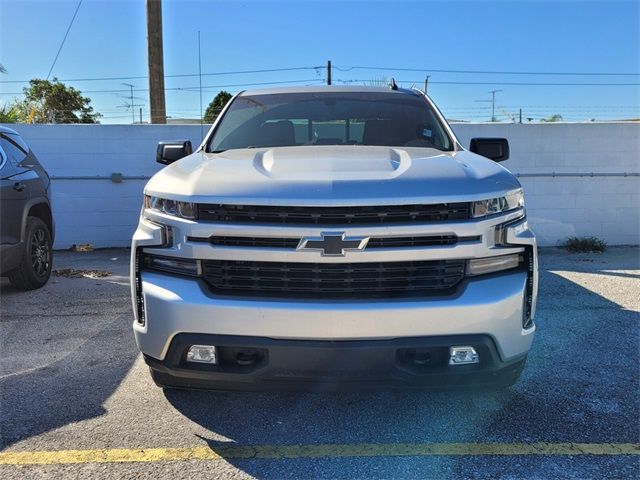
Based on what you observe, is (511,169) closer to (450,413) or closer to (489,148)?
(489,148)

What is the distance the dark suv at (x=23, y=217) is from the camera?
540cm

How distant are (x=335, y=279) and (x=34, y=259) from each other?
16.2 feet

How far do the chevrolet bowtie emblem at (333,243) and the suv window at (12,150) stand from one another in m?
4.68

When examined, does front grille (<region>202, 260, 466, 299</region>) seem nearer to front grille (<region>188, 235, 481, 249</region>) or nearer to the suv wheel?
front grille (<region>188, 235, 481, 249</region>)

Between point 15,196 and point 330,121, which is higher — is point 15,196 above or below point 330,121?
below

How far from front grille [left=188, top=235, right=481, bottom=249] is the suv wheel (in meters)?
4.19

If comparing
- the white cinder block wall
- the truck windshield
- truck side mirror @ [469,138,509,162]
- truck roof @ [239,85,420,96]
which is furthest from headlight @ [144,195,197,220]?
the white cinder block wall

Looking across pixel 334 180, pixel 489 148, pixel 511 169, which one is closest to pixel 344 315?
pixel 334 180

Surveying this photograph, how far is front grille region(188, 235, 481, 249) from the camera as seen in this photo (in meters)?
2.48

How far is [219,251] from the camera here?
251 centimetres

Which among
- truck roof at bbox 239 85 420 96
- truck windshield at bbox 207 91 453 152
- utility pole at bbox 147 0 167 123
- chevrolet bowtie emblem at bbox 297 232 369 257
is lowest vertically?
→ chevrolet bowtie emblem at bbox 297 232 369 257

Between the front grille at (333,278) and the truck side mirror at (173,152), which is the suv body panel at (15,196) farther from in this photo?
the front grille at (333,278)

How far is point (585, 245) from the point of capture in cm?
907

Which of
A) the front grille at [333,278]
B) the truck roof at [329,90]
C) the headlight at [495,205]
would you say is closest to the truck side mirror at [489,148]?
the truck roof at [329,90]
